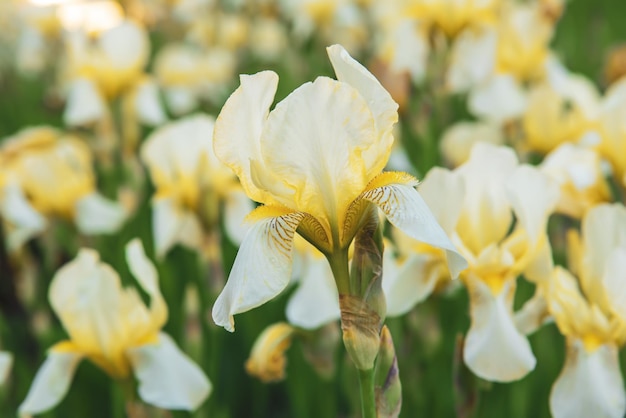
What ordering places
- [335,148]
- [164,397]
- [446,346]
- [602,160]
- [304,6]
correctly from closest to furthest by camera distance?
[335,148]
[164,397]
[602,160]
[446,346]
[304,6]

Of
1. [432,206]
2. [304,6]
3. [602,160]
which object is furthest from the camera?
[304,6]

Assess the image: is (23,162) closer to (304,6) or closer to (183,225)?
(183,225)

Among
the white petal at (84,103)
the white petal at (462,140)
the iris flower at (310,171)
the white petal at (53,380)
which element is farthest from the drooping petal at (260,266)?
the white petal at (84,103)

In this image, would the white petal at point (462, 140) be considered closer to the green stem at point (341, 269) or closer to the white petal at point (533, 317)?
the white petal at point (533, 317)

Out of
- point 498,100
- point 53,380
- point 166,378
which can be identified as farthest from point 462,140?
point 53,380

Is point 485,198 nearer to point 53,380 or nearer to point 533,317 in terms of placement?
point 533,317

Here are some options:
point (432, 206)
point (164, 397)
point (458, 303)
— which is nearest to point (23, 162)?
point (164, 397)
